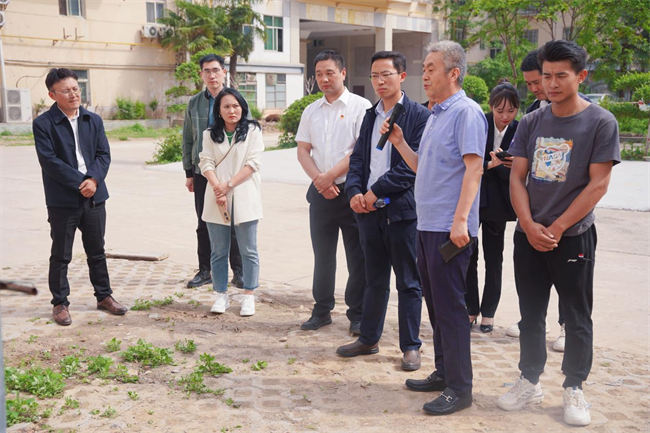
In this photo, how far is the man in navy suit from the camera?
16.7 feet

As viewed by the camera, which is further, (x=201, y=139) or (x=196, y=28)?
(x=196, y=28)

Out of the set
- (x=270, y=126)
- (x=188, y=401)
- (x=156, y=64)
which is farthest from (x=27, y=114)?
(x=188, y=401)

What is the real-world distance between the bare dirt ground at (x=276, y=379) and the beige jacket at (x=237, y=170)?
83cm

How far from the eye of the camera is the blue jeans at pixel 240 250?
17.8 feet

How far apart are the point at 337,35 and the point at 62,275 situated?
41.0 m

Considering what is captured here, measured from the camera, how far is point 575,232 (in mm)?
3506

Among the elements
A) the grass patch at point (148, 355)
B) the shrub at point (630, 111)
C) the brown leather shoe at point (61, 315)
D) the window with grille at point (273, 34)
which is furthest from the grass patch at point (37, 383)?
the window with grille at point (273, 34)

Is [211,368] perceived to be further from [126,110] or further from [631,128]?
[126,110]

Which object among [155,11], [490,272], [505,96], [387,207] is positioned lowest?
[490,272]

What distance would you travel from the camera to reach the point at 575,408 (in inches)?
141

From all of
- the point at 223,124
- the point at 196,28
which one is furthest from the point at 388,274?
Result: the point at 196,28

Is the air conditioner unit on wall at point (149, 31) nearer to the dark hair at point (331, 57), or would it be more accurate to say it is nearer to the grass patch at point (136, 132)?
the grass patch at point (136, 132)

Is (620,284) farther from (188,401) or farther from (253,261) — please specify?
(188,401)

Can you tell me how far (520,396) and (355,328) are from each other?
1.50m
